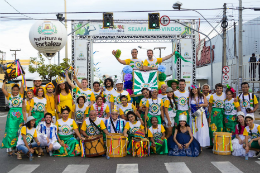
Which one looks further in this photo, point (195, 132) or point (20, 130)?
point (195, 132)

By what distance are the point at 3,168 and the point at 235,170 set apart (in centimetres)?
459

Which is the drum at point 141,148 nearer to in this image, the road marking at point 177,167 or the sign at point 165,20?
the road marking at point 177,167

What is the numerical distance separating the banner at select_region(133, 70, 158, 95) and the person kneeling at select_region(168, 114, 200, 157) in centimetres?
228

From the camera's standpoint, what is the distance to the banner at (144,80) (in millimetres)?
9445

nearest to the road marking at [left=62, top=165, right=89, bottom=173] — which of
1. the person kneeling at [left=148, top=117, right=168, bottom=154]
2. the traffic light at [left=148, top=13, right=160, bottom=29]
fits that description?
the person kneeling at [left=148, top=117, right=168, bottom=154]

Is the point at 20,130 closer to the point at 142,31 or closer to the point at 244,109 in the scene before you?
the point at 244,109

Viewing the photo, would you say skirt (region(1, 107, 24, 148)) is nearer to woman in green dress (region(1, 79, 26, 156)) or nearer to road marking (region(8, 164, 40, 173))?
woman in green dress (region(1, 79, 26, 156))

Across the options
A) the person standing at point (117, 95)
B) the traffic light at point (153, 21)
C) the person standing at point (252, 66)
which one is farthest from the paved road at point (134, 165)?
the person standing at point (252, 66)

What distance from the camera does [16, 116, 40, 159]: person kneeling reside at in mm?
6954

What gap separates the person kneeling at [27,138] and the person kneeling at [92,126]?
3.73ft

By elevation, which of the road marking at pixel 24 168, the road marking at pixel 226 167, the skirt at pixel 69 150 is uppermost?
the skirt at pixel 69 150

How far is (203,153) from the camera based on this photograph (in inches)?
298

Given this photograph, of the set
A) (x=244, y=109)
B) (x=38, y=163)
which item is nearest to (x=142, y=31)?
(x=244, y=109)

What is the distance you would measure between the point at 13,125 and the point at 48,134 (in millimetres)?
887
